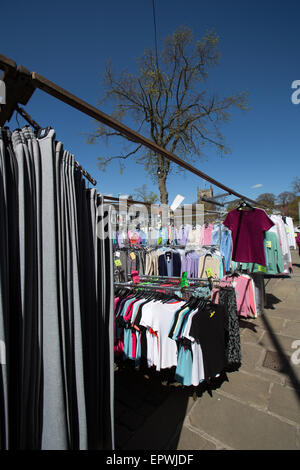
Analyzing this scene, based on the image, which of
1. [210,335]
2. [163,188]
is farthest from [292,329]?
[163,188]

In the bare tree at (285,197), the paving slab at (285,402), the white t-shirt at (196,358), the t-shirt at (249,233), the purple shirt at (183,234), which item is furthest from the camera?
the bare tree at (285,197)

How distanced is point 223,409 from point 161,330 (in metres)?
1.12

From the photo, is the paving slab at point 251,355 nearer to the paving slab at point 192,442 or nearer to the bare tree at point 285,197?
the paving slab at point 192,442

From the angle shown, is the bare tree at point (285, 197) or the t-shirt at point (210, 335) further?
the bare tree at point (285, 197)

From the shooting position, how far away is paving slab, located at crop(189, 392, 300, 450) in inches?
78.1

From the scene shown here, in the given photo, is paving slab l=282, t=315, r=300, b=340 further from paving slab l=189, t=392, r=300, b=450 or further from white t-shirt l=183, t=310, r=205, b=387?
white t-shirt l=183, t=310, r=205, b=387

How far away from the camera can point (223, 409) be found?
2412mm

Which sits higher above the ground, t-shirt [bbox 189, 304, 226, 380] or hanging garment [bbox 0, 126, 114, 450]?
hanging garment [bbox 0, 126, 114, 450]

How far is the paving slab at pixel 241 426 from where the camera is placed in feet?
6.51

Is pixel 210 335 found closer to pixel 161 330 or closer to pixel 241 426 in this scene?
pixel 161 330

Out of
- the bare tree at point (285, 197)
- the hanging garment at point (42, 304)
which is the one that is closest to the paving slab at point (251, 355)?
the hanging garment at point (42, 304)

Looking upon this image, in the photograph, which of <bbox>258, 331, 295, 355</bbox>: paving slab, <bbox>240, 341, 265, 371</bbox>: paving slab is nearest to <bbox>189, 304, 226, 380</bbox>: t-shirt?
<bbox>240, 341, 265, 371</bbox>: paving slab

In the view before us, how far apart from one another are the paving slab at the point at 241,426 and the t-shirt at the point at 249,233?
198 cm

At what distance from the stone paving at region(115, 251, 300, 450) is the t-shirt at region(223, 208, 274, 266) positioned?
5.01 ft
